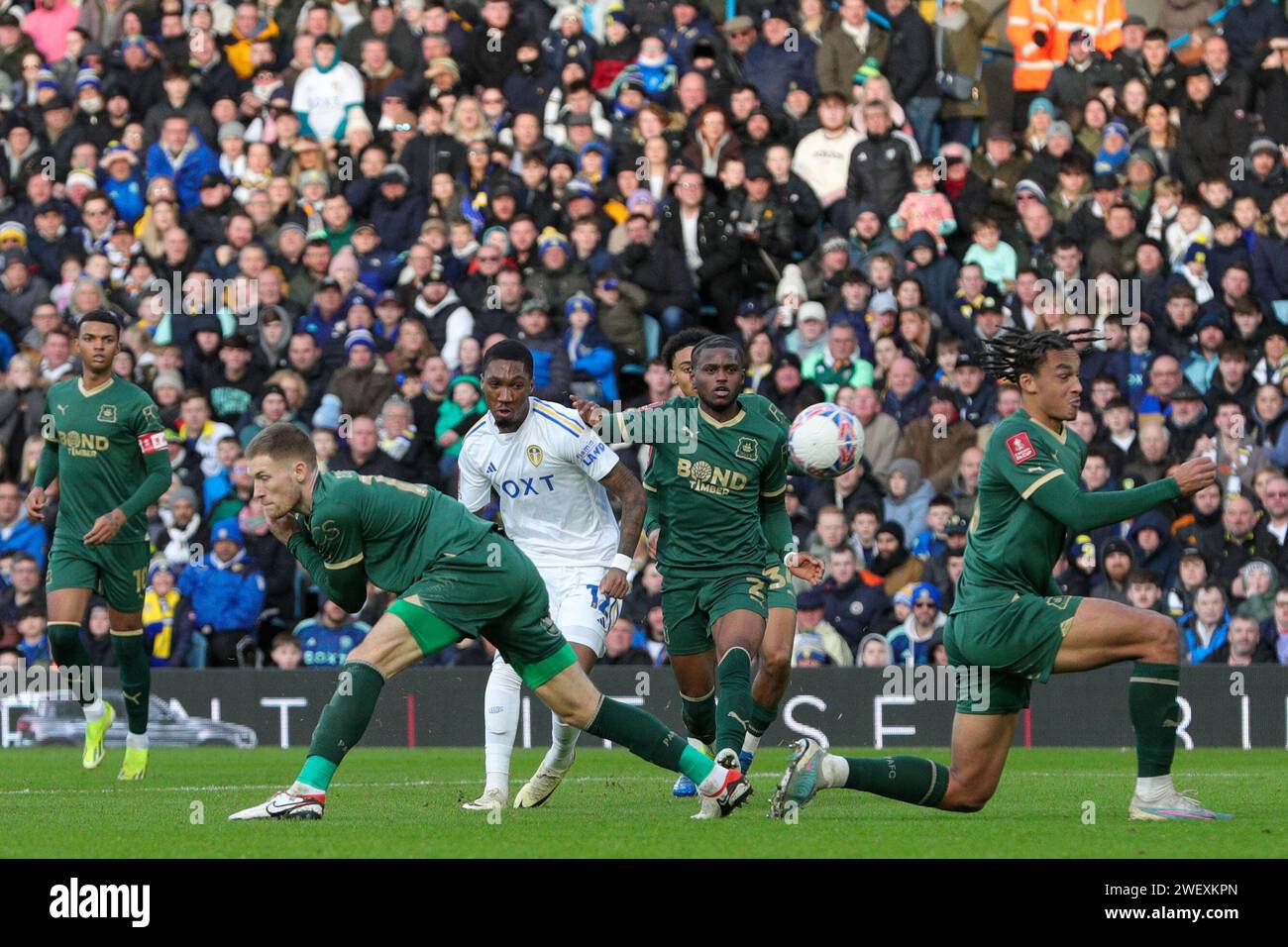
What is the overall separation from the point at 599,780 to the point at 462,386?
21.9ft

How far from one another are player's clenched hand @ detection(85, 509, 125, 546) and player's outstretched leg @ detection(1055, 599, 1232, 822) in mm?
6660

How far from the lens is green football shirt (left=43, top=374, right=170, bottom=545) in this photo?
46.5ft

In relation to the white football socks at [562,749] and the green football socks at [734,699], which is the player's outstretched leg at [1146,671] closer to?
the green football socks at [734,699]

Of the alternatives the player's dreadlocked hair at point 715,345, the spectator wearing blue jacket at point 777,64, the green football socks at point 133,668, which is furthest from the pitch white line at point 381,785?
the spectator wearing blue jacket at point 777,64

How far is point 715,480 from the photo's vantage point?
1186 centimetres

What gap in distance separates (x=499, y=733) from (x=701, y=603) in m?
1.42

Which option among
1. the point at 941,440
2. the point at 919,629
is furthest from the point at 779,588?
the point at 941,440

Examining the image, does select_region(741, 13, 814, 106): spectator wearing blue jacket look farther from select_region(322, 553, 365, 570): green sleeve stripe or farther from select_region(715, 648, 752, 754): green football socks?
select_region(322, 553, 365, 570): green sleeve stripe

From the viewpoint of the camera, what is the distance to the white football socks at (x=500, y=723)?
11.0 m

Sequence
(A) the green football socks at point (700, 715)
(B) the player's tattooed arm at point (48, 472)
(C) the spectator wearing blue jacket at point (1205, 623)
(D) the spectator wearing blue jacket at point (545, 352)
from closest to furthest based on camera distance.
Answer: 1. (A) the green football socks at point (700, 715)
2. (B) the player's tattooed arm at point (48, 472)
3. (C) the spectator wearing blue jacket at point (1205, 623)
4. (D) the spectator wearing blue jacket at point (545, 352)

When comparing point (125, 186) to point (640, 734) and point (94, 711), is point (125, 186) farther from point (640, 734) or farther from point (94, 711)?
point (640, 734)

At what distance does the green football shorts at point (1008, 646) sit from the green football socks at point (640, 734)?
134 centimetres

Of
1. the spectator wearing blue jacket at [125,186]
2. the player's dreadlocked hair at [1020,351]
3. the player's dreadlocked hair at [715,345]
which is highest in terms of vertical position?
the spectator wearing blue jacket at [125,186]

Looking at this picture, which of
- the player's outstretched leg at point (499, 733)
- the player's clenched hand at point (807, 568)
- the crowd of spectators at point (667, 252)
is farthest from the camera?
the crowd of spectators at point (667, 252)
